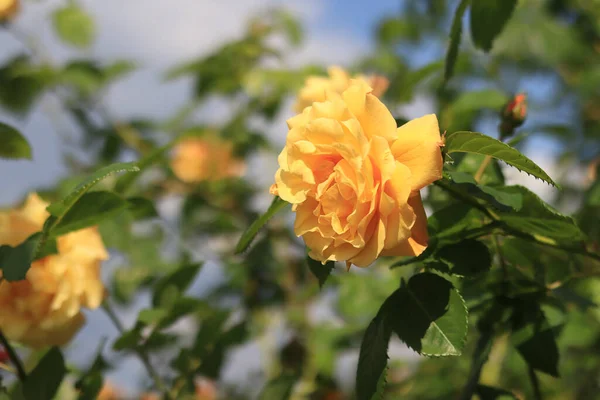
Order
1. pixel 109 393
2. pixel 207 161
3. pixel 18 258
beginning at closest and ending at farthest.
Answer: pixel 18 258
pixel 109 393
pixel 207 161

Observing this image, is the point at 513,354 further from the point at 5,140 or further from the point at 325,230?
the point at 5,140

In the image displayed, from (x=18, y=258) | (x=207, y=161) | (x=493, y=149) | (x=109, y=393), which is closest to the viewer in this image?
(x=493, y=149)

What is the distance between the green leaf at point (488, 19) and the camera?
67 centimetres

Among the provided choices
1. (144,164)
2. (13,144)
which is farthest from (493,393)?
(13,144)

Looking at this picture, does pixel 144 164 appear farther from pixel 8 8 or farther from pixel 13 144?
pixel 8 8

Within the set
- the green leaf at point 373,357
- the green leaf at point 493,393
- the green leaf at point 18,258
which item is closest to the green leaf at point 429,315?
the green leaf at point 373,357

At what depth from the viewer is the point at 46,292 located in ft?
2.37

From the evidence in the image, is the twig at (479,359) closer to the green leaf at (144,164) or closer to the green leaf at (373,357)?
the green leaf at (373,357)

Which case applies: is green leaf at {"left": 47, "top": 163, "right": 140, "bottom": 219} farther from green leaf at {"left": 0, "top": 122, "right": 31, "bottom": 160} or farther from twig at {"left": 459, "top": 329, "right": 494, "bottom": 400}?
twig at {"left": 459, "top": 329, "right": 494, "bottom": 400}

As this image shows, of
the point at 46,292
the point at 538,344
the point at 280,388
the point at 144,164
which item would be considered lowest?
the point at 280,388

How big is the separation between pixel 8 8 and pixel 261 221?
64.3 inches

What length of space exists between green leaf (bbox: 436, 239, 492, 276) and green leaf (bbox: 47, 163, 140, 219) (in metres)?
0.27

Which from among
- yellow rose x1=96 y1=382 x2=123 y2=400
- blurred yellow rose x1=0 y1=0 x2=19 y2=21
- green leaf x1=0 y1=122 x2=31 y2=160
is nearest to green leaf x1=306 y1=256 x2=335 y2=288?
green leaf x1=0 y1=122 x2=31 y2=160

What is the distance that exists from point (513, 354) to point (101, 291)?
0.58 metres
